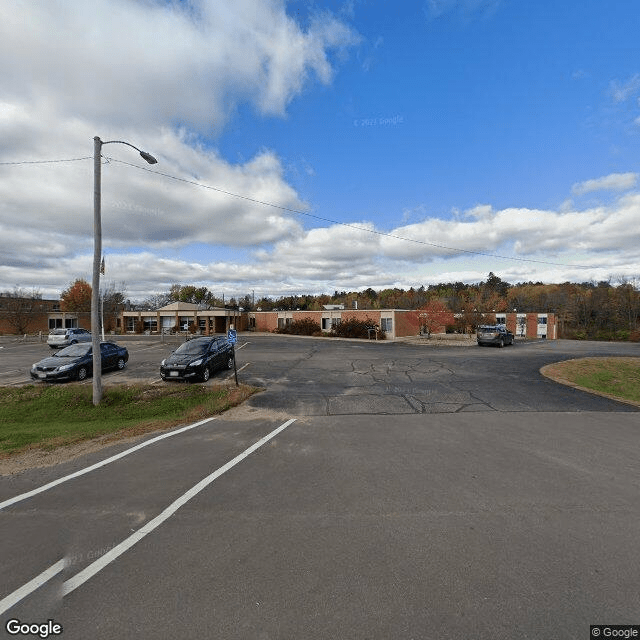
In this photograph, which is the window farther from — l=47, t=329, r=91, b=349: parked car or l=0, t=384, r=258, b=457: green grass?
l=0, t=384, r=258, b=457: green grass

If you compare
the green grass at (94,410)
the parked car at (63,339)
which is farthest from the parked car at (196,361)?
the parked car at (63,339)

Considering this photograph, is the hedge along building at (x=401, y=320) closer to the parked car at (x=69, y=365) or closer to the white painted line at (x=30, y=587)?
the parked car at (x=69, y=365)

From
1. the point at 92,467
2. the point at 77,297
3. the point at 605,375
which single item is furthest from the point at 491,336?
the point at 77,297

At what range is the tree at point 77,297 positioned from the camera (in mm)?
65312

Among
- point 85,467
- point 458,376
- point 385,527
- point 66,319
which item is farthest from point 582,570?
point 66,319

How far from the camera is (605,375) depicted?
47.7ft

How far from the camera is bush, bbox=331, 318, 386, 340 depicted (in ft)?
129

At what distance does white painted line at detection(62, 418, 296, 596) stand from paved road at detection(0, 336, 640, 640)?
0.04 m

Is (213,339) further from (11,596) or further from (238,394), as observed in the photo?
(11,596)

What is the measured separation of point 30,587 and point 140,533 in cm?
94

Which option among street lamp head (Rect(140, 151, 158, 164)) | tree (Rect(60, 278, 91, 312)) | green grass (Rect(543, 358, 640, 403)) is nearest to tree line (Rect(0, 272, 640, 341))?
tree (Rect(60, 278, 91, 312))

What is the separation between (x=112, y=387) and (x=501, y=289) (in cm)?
12733

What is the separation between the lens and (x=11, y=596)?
277 cm

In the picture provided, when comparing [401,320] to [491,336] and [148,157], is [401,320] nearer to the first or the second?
[491,336]
